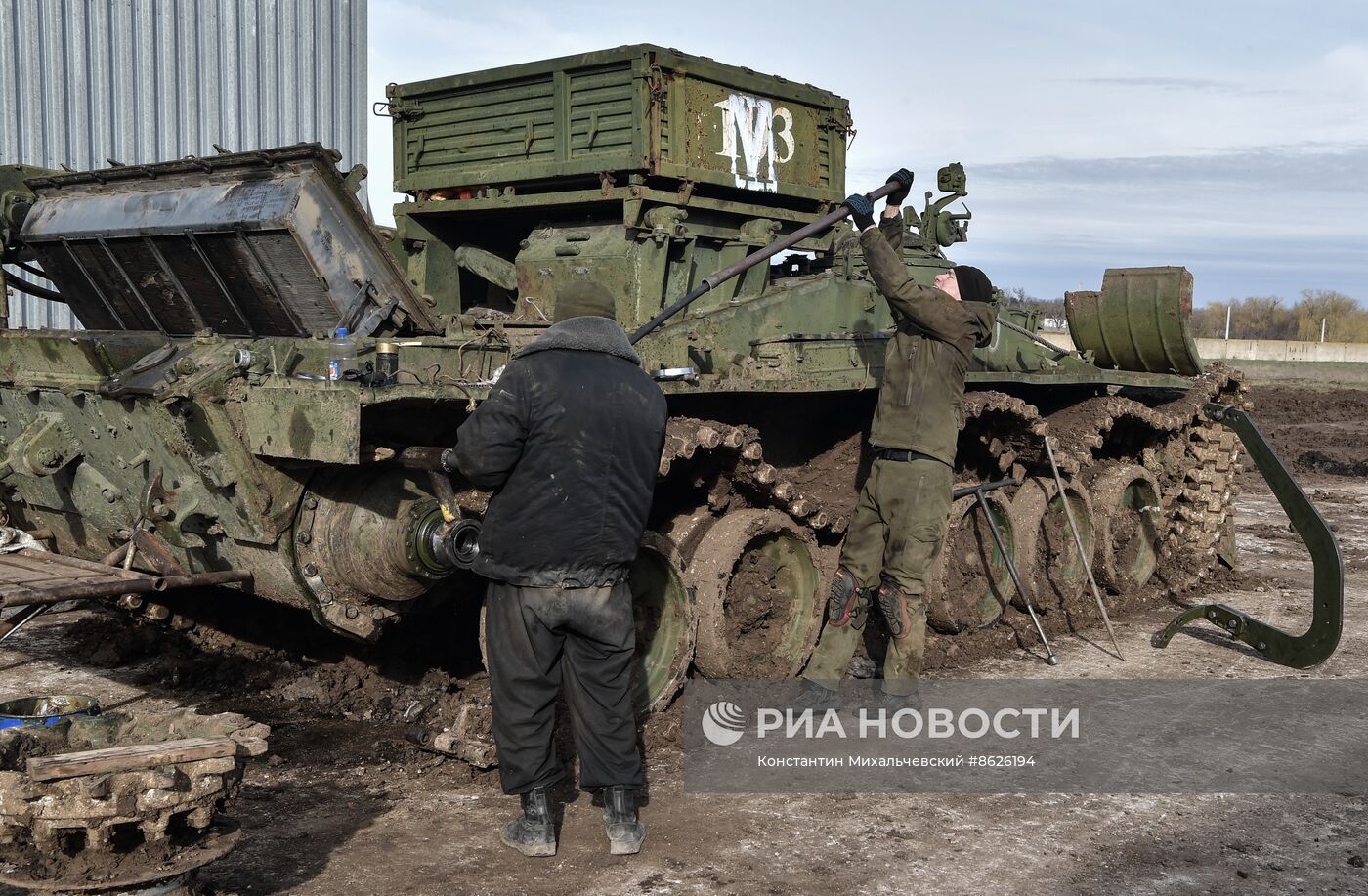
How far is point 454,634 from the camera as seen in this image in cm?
702

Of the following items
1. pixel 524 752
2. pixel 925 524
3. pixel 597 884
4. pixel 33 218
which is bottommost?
pixel 597 884

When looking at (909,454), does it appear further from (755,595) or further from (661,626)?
(661,626)

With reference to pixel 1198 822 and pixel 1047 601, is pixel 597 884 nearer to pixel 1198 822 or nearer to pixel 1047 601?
pixel 1198 822

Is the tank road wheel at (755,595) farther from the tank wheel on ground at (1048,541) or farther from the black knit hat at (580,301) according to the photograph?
the tank wheel on ground at (1048,541)

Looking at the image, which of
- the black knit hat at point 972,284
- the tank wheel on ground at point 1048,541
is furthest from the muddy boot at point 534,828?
the tank wheel on ground at point 1048,541

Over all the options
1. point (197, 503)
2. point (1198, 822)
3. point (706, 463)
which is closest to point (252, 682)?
point (197, 503)

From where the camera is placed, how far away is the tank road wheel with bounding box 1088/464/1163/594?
878 cm

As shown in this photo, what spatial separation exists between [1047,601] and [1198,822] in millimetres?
3513

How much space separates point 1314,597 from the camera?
23.0 ft

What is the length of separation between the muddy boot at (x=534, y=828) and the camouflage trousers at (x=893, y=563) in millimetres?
2068

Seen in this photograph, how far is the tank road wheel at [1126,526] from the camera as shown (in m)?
8.78

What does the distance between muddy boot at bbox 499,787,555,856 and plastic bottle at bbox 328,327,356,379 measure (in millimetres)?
1601

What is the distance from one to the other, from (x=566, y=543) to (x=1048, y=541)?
4908 mm

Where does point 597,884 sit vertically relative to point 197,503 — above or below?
below
